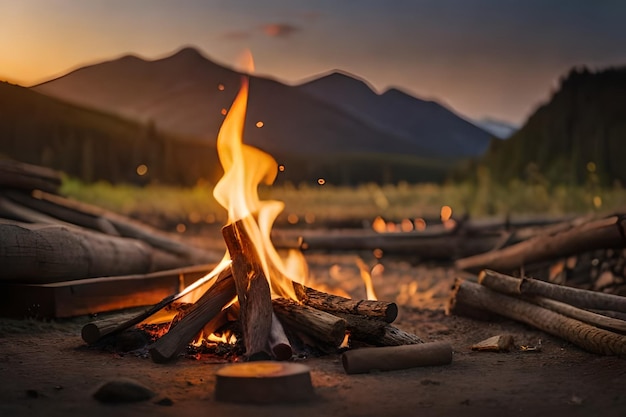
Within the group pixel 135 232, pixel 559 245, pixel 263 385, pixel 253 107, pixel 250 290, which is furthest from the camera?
pixel 135 232

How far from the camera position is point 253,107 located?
9.03m

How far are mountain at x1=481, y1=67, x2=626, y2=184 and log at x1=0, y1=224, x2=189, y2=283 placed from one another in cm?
1853

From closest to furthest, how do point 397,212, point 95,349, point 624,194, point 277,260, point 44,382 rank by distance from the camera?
point 44,382, point 95,349, point 277,260, point 624,194, point 397,212

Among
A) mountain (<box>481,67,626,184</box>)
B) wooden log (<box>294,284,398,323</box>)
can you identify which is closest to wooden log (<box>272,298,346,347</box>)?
wooden log (<box>294,284,398,323</box>)

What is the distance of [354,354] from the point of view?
4.84 m

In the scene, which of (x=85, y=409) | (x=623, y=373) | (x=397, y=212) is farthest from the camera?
(x=397, y=212)

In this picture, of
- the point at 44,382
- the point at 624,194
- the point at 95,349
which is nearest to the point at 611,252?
the point at 95,349

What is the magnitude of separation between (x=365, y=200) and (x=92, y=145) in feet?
33.1

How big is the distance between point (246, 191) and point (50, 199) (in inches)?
147

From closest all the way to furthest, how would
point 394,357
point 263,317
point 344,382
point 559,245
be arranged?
point 344,382 → point 394,357 → point 263,317 → point 559,245

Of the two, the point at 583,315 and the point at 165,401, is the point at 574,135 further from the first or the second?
the point at 165,401

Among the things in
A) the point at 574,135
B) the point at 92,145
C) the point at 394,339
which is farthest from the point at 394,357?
the point at 574,135

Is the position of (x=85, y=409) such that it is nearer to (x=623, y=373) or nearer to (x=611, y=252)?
(x=623, y=373)

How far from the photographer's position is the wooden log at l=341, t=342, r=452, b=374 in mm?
4828
